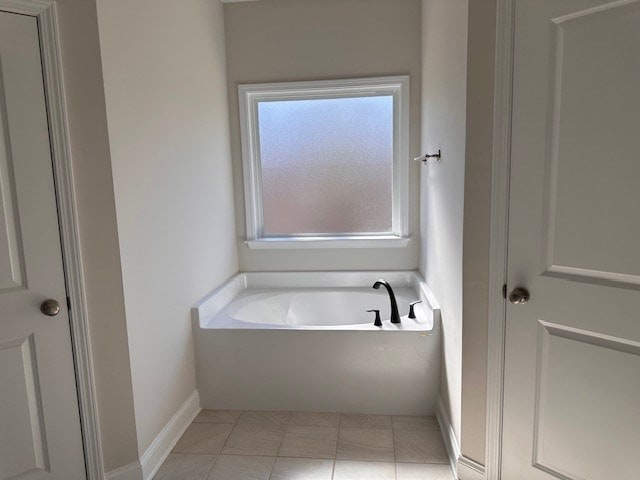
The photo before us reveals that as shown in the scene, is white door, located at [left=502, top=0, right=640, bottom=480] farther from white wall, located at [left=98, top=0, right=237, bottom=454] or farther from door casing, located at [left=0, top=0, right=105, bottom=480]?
door casing, located at [left=0, top=0, right=105, bottom=480]

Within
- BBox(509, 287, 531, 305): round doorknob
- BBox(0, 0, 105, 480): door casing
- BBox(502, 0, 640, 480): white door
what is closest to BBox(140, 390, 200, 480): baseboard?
BBox(0, 0, 105, 480): door casing

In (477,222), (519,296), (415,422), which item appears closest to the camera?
(519,296)

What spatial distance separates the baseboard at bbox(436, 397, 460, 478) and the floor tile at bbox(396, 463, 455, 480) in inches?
1.5

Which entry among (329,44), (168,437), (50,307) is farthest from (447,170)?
(168,437)

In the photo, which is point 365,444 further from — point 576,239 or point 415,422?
point 576,239

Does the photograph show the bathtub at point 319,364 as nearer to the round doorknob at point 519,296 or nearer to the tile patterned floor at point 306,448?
the tile patterned floor at point 306,448

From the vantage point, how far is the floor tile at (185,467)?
1.94m

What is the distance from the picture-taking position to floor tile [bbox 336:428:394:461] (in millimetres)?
2051

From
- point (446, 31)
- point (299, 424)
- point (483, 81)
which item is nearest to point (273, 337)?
point (299, 424)

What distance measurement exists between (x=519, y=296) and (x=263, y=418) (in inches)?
61.6

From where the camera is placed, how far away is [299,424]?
7.63ft

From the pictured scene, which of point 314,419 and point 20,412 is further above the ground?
point 20,412

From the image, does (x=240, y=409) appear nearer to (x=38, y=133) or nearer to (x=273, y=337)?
(x=273, y=337)

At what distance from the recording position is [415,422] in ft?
7.63
